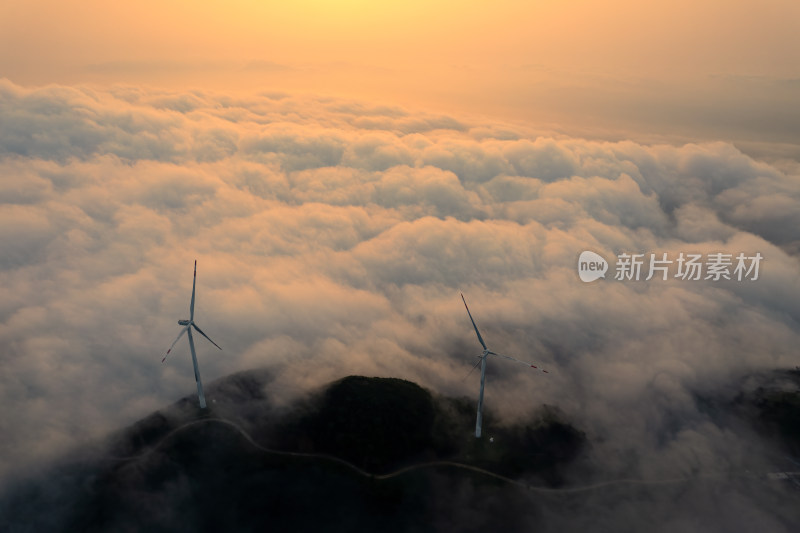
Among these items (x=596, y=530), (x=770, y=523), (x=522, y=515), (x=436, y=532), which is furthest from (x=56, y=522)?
(x=770, y=523)

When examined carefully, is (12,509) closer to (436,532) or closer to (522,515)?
(436,532)

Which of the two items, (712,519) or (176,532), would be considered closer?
(176,532)

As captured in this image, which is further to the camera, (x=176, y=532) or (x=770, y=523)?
(x=770, y=523)

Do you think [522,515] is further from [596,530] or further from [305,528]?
[305,528]

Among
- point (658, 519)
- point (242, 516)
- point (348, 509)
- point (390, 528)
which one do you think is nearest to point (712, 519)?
point (658, 519)

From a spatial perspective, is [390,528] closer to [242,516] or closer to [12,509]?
[242,516]

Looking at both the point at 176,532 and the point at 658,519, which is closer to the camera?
the point at 176,532

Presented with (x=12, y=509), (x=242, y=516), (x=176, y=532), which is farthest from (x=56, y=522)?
(x=242, y=516)
